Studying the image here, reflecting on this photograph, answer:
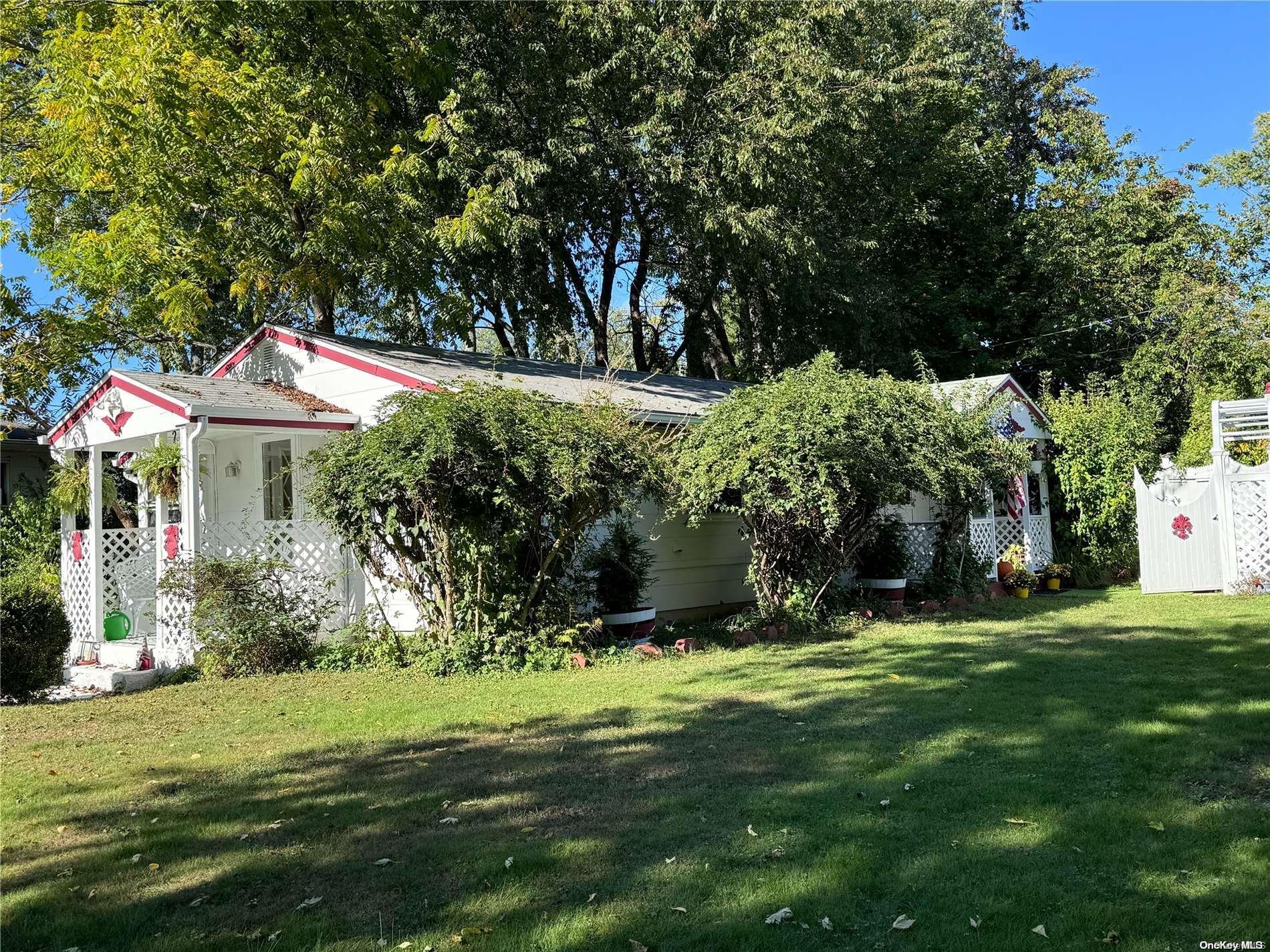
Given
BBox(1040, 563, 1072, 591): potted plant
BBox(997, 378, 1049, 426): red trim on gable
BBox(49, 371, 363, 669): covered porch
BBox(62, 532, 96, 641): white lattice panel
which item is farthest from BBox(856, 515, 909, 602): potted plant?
BBox(62, 532, 96, 641): white lattice panel

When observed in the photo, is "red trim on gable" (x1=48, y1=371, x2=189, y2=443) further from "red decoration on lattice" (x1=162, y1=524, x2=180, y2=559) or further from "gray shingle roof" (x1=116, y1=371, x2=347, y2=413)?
"red decoration on lattice" (x1=162, y1=524, x2=180, y2=559)

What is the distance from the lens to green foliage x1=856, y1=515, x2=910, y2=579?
44.3 feet

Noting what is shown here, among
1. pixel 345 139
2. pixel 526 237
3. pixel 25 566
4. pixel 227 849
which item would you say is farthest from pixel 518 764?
pixel 526 237

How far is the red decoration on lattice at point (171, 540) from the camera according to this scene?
1069cm

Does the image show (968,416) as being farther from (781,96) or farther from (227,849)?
(227,849)

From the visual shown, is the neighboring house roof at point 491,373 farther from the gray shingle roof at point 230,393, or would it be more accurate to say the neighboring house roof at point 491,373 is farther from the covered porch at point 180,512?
the covered porch at point 180,512

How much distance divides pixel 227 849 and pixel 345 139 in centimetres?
1302

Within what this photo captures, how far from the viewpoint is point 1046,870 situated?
3918 mm

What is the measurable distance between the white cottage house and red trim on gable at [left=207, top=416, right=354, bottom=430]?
0.02 m

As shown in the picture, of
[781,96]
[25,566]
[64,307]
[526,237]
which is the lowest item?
[25,566]

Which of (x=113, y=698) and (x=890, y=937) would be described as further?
(x=113, y=698)

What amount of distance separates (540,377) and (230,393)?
4478 mm

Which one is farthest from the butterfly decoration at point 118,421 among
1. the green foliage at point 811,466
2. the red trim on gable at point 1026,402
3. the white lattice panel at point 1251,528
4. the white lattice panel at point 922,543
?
the white lattice panel at point 1251,528

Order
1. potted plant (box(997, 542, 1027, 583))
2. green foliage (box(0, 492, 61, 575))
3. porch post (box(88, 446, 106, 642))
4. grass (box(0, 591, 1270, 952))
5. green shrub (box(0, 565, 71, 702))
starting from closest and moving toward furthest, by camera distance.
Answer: grass (box(0, 591, 1270, 952)), green shrub (box(0, 565, 71, 702)), porch post (box(88, 446, 106, 642)), potted plant (box(997, 542, 1027, 583)), green foliage (box(0, 492, 61, 575))
